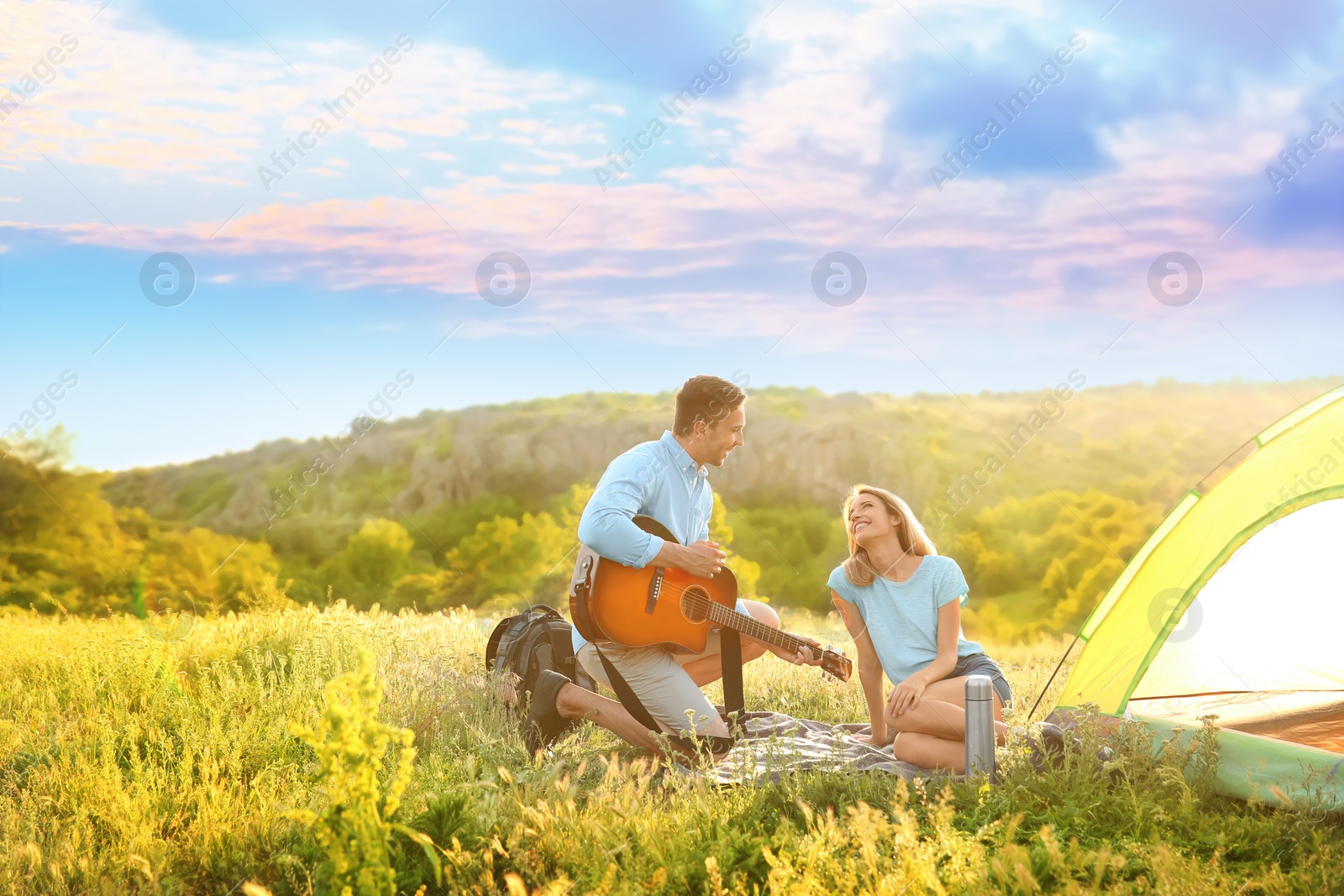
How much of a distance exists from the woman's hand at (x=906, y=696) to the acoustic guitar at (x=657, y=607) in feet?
1.58

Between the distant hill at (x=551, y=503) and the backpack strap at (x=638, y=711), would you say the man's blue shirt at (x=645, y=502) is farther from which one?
the distant hill at (x=551, y=503)

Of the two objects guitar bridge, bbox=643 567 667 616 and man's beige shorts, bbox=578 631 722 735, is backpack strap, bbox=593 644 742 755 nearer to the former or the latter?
man's beige shorts, bbox=578 631 722 735

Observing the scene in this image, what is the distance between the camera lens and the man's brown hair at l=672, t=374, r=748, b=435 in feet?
17.3

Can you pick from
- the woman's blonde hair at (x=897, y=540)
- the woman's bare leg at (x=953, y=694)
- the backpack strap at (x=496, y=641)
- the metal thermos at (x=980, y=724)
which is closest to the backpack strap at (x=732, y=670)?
the woman's blonde hair at (x=897, y=540)

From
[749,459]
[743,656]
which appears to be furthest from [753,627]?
[749,459]

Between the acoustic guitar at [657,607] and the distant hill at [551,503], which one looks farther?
the distant hill at [551,503]

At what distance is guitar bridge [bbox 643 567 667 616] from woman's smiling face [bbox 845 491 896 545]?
98 cm

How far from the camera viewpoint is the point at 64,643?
7254mm

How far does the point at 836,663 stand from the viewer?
17.3 ft

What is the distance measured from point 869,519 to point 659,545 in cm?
104

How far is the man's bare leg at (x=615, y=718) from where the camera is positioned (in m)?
5.13

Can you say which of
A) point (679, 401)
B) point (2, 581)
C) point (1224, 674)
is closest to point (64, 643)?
point (679, 401)

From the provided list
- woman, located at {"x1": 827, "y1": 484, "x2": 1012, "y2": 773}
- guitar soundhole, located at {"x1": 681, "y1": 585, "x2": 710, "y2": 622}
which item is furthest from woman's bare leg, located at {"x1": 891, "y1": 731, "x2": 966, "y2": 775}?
guitar soundhole, located at {"x1": 681, "y1": 585, "x2": 710, "y2": 622}

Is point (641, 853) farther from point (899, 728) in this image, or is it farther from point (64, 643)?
point (64, 643)
